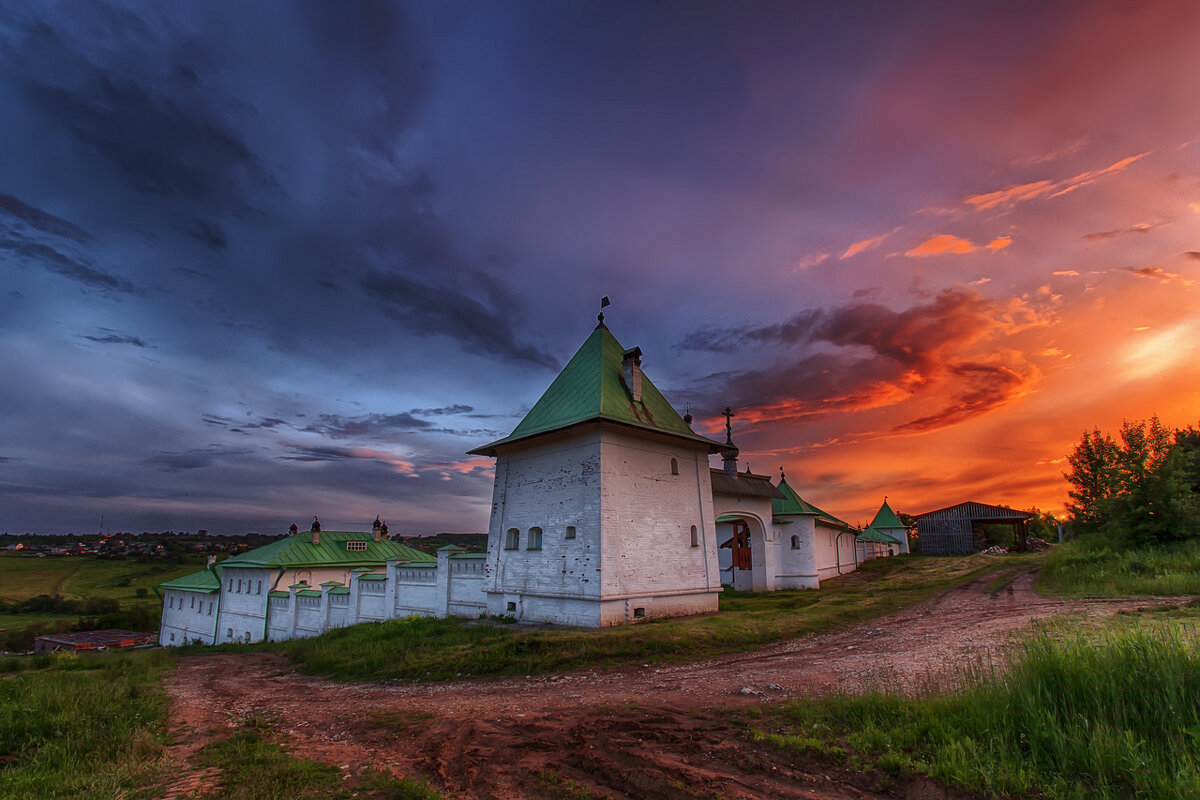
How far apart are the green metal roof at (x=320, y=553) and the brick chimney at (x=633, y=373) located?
14.9 metres

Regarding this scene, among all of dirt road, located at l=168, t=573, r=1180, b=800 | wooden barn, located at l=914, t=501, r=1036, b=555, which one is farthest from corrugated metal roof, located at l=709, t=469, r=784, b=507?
wooden barn, located at l=914, t=501, r=1036, b=555

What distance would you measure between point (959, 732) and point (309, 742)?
800cm

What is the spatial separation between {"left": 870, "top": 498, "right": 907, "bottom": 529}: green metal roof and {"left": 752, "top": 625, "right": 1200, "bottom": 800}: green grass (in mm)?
53331

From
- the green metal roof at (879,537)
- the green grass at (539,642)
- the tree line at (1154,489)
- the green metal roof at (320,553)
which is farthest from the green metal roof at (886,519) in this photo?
the green metal roof at (320,553)

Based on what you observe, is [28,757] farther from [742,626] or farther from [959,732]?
[742,626]

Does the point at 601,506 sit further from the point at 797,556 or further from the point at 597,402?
the point at 797,556

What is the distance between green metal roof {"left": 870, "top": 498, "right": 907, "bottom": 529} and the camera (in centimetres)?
5372

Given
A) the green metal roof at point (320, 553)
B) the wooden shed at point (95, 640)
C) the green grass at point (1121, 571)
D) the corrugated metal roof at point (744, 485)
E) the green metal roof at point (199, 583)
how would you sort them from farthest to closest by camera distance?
1. the wooden shed at point (95, 640)
2. the green metal roof at point (199, 583)
3. the green metal roof at point (320, 553)
4. the corrugated metal roof at point (744, 485)
5. the green grass at point (1121, 571)

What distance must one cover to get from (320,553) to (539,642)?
896 inches

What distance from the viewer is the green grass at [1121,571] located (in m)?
14.0

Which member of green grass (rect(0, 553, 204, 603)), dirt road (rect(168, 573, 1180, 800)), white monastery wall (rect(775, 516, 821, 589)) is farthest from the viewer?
green grass (rect(0, 553, 204, 603))

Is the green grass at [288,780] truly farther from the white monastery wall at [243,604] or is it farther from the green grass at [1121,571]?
the white monastery wall at [243,604]

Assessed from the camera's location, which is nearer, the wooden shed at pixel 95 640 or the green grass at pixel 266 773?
the green grass at pixel 266 773

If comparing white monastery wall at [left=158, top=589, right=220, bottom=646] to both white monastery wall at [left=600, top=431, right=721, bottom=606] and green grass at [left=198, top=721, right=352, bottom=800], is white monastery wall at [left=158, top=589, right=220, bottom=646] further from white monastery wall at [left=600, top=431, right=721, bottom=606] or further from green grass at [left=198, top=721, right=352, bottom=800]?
green grass at [left=198, top=721, right=352, bottom=800]
